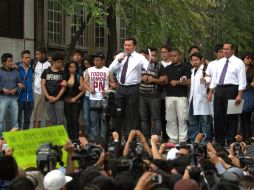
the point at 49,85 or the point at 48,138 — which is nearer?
the point at 48,138

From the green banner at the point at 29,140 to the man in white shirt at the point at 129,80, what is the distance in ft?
12.3

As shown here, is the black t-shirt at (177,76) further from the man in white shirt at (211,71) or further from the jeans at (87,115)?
the jeans at (87,115)

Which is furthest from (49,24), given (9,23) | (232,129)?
(232,129)

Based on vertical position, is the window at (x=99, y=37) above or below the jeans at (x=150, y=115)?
above

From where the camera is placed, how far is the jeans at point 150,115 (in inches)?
654

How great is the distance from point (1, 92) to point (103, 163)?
7.51 m

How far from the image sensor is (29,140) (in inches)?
459

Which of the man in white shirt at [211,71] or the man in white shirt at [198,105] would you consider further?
the man in white shirt at [198,105]

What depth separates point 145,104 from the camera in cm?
1675

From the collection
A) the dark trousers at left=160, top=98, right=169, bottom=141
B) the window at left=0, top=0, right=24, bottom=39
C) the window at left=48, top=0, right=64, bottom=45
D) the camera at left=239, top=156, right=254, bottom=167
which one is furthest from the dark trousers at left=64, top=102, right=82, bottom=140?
the window at left=48, top=0, right=64, bottom=45

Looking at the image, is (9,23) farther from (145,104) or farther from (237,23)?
(237,23)

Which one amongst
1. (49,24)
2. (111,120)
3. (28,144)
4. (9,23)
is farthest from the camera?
(49,24)

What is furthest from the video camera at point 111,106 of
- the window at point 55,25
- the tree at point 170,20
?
the window at point 55,25

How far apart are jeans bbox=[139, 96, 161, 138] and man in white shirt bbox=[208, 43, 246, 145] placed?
1.55 meters
